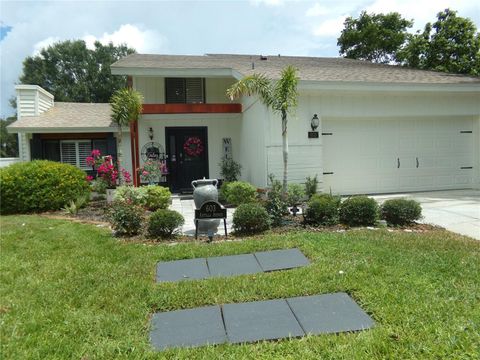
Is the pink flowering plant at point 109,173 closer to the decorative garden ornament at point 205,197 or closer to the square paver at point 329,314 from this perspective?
the decorative garden ornament at point 205,197

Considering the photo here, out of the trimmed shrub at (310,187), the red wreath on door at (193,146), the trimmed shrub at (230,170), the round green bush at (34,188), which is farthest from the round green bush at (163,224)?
the red wreath on door at (193,146)

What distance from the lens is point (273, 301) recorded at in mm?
3506

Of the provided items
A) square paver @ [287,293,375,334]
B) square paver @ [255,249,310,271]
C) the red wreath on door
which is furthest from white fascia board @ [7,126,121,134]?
square paver @ [287,293,375,334]

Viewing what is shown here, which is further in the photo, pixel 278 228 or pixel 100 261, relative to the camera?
pixel 278 228

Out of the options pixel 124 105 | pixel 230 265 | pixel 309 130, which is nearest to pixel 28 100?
pixel 124 105

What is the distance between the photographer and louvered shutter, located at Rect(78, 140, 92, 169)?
14.4 meters

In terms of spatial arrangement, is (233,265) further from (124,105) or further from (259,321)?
(124,105)

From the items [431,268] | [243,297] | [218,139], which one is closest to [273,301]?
[243,297]

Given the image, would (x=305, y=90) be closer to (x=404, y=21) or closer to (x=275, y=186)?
(x=275, y=186)

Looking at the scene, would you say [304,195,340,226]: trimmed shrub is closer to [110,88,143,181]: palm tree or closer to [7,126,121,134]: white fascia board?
[110,88,143,181]: palm tree

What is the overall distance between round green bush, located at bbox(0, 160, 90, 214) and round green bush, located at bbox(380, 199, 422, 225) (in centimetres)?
819

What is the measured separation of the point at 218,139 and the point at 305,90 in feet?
14.9

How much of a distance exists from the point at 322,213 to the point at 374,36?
21.0 m

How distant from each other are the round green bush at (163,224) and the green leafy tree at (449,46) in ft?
58.4
